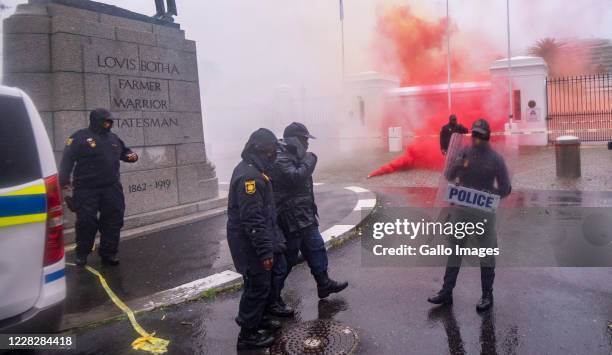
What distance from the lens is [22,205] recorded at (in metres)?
2.73

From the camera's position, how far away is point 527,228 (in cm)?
641

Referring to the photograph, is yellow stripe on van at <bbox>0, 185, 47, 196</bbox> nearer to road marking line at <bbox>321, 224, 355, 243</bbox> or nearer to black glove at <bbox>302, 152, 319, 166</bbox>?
black glove at <bbox>302, 152, 319, 166</bbox>

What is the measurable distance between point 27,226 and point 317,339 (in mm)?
2016

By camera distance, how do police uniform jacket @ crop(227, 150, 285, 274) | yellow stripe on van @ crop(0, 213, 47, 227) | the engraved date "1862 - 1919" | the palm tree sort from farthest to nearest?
the palm tree → the engraved date "1862 - 1919" → police uniform jacket @ crop(227, 150, 285, 274) → yellow stripe on van @ crop(0, 213, 47, 227)

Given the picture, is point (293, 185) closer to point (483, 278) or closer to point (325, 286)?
point (325, 286)

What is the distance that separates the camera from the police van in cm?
266

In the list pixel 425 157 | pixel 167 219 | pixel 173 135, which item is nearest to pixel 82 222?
pixel 167 219

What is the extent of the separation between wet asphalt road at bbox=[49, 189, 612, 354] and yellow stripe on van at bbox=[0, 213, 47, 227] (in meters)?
1.11

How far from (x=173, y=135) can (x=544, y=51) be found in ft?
96.9

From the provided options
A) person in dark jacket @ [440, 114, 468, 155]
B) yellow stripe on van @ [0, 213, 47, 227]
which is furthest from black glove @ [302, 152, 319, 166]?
person in dark jacket @ [440, 114, 468, 155]

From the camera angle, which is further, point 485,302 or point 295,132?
point 295,132

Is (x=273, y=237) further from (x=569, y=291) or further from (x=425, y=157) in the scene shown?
(x=425, y=157)

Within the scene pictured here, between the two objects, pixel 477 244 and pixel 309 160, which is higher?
pixel 309 160

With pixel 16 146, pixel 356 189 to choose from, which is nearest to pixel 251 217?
pixel 16 146
